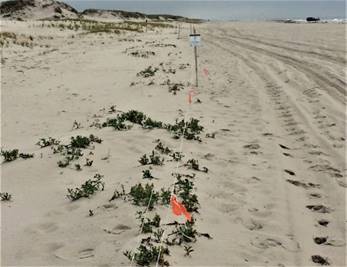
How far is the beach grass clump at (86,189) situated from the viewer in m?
6.46

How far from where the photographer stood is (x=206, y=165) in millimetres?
7859

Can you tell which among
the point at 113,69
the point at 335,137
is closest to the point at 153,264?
the point at 335,137

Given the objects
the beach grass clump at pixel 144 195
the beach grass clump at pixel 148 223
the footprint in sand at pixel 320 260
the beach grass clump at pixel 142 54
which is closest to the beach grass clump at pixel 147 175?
the beach grass clump at pixel 144 195

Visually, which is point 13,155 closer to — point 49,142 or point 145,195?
point 49,142

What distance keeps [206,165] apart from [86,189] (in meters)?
2.20

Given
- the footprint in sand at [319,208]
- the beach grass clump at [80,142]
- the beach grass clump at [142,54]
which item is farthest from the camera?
the beach grass clump at [142,54]

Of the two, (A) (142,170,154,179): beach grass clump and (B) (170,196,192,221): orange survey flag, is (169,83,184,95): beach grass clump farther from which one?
(B) (170,196,192,221): orange survey flag

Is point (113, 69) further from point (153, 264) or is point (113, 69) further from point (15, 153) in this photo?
point (153, 264)

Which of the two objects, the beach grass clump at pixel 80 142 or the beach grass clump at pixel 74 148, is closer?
the beach grass clump at pixel 74 148

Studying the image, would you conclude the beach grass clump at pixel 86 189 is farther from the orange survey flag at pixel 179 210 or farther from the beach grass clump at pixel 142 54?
the beach grass clump at pixel 142 54

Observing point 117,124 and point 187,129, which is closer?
point 187,129

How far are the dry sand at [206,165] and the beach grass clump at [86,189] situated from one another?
0.37ft

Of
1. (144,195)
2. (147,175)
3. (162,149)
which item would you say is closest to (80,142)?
(162,149)

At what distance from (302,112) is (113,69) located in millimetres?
10043
